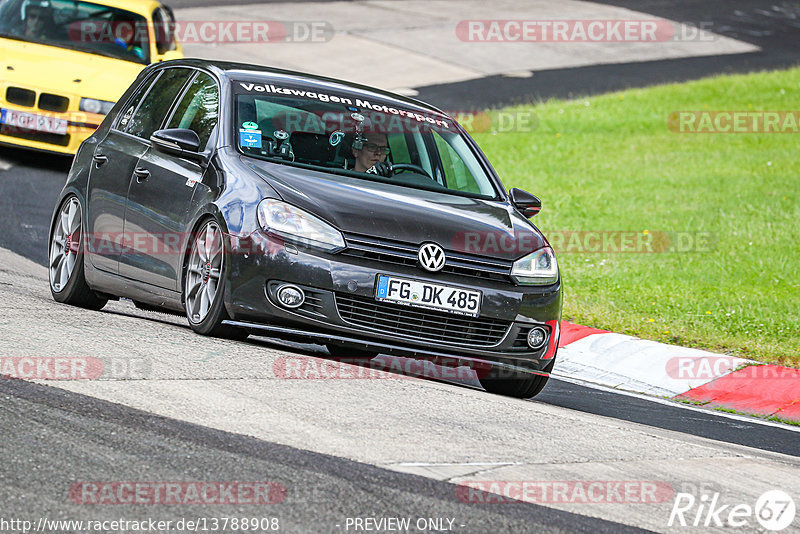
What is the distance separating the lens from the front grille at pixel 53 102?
14328 millimetres

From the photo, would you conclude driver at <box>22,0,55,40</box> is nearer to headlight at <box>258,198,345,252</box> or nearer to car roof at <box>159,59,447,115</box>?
car roof at <box>159,59,447,115</box>

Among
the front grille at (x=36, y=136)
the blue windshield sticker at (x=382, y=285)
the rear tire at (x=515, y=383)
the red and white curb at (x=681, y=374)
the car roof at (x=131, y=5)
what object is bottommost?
the red and white curb at (x=681, y=374)

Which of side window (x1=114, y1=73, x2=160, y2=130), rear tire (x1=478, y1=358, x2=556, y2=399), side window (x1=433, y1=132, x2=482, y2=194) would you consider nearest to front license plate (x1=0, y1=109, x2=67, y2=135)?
side window (x1=114, y1=73, x2=160, y2=130)

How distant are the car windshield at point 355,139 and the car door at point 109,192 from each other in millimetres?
906

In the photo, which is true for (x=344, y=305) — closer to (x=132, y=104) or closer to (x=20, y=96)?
(x=132, y=104)

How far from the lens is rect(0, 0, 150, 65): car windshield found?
50.9 feet

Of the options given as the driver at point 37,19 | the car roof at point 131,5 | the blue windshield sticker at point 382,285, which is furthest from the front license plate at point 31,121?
the blue windshield sticker at point 382,285

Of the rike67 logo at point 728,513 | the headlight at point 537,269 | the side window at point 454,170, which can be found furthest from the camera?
the side window at point 454,170

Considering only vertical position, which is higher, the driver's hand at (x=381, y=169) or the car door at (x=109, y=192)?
the driver's hand at (x=381, y=169)

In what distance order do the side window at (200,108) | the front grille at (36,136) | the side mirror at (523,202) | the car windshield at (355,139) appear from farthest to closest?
the front grille at (36,136) → the side mirror at (523,202) → the side window at (200,108) → the car windshield at (355,139)

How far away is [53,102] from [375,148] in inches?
280

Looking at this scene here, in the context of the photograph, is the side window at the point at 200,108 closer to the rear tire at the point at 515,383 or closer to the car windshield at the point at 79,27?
the rear tire at the point at 515,383

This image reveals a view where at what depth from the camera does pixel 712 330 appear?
10789mm

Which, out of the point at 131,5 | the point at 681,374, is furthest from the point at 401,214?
the point at 131,5
